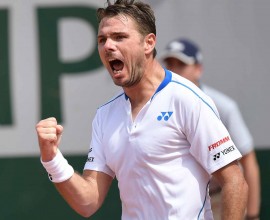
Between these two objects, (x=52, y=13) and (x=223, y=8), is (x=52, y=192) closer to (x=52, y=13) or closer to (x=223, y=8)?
(x=52, y=13)

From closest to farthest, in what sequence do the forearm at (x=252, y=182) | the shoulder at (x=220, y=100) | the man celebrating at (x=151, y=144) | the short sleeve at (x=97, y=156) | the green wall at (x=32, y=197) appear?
the man celebrating at (x=151, y=144)
the short sleeve at (x=97, y=156)
the shoulder at (x=220, y=100)
the forearm at (x=252, y=182)
the green wall at (x=32, y=197)

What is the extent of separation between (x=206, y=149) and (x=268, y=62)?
256 centimetres

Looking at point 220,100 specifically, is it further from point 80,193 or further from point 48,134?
point 48,134

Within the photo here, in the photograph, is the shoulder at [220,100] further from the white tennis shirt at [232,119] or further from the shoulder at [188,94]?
the shoulder at [188,94]

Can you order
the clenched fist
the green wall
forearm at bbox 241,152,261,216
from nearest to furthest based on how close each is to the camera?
1. the clenched fist
2. forearm at bbox 241,152,261,216
3. the green wall

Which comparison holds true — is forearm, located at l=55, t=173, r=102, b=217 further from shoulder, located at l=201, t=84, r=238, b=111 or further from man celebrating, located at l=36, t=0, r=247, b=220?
shoulder, located at l=201, t=84, r=238, b=111

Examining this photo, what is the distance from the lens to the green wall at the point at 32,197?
20.1 feet

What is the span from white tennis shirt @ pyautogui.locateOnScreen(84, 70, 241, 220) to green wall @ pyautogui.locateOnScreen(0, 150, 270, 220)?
2.45 m

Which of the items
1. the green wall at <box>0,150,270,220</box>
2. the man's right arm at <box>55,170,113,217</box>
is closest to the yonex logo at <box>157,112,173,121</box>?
the man's right arm at <box>55,170,113,217</box>

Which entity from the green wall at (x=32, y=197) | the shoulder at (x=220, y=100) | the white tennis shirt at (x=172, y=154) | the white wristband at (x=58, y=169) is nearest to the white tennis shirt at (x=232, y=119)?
the shoulder at (x=220, y=100)

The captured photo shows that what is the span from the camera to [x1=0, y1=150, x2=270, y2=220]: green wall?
613 cm

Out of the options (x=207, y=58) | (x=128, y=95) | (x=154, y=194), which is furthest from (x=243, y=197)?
(x=207, y=58)

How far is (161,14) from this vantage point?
6.04 m

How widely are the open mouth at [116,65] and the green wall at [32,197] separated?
8.18 ft
